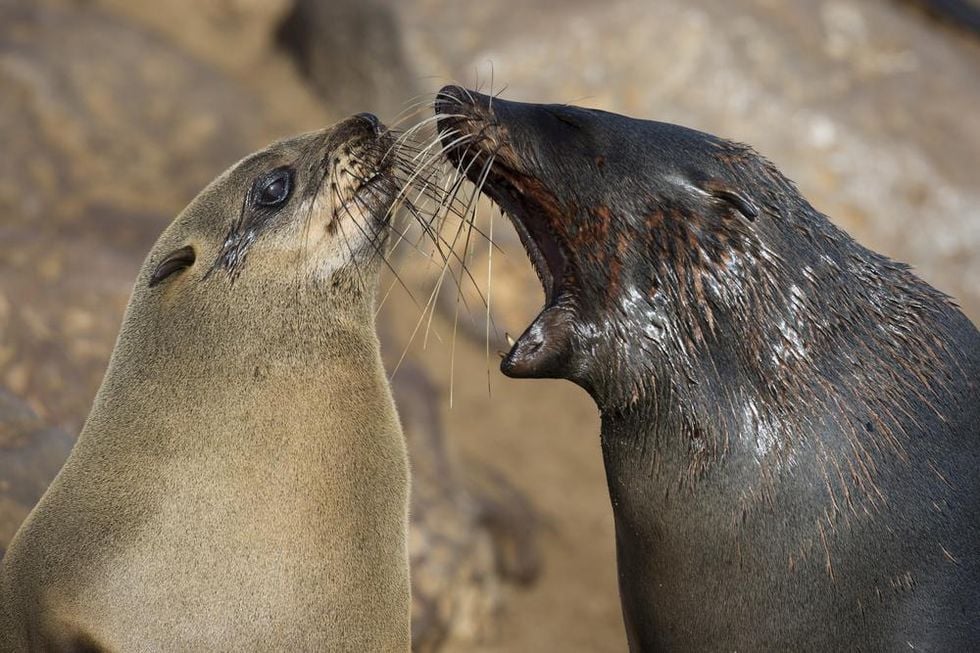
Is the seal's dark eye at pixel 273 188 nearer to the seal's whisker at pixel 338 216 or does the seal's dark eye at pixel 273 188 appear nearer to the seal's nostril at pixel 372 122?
the seal's whisker at pixel 338 216

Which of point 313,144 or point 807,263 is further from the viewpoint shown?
point 313,144

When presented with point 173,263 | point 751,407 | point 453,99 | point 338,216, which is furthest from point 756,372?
point 173,263

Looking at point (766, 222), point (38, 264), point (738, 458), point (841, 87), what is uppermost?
point (841, 87)

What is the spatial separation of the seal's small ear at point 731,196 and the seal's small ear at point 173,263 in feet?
5.54

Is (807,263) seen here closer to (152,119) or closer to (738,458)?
(738,458)

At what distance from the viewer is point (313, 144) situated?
4340 mm

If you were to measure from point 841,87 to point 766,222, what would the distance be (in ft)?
18.0

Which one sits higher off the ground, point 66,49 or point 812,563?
point 66,49

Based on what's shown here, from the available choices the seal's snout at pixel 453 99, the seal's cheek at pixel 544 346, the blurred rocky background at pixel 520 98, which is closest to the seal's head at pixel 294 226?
the seal's snout at pixel 453 99

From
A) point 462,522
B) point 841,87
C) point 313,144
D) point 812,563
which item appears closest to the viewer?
point 812,563

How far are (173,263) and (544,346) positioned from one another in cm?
131

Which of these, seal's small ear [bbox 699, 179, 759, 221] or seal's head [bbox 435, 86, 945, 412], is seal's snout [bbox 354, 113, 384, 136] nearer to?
seal's head [bbox 435, 86, 945, 412]

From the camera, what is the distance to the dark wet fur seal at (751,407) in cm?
365

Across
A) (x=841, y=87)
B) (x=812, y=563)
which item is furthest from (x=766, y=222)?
(x=841, y=87)
